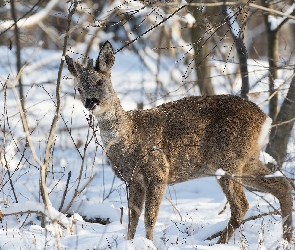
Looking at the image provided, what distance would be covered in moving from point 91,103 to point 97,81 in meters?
0.30

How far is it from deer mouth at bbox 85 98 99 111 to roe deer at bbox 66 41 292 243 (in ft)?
0.06

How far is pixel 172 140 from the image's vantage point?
6.55m

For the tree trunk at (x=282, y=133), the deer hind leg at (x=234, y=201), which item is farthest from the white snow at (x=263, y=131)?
the tree trunk at (x=282, y=133)

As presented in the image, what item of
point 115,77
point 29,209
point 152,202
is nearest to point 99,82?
point 152,202

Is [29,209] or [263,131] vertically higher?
[263,131]

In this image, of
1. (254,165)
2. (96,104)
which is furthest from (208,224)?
(96,104)

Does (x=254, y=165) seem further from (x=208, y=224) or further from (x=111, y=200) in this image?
(x=111, y=200)

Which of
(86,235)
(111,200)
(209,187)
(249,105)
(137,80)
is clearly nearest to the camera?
(86,235)

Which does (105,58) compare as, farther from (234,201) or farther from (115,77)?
(115,77)

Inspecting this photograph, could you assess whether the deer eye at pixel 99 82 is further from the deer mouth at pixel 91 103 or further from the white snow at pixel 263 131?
the white snow at pixel 263 131

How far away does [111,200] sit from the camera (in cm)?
Answer: 870

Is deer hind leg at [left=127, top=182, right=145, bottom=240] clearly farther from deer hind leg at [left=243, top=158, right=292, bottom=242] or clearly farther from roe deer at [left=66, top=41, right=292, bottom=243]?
deer hind leg at [left=243, top=158, right=292, bottom=242]

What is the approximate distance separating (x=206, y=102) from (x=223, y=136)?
1.43 ft

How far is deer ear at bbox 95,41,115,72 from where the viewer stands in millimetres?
6398
